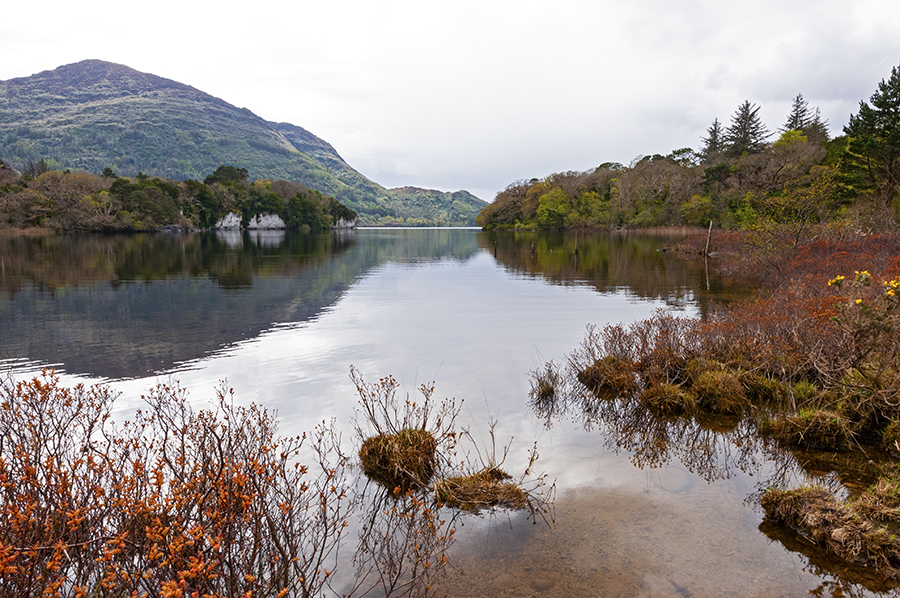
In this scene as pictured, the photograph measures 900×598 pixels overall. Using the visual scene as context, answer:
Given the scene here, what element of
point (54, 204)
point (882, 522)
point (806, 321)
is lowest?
point (882, 522)

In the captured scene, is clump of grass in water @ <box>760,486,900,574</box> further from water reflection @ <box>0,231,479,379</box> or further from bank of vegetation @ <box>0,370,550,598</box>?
water reflection @ <box>0,231,479,379</box>

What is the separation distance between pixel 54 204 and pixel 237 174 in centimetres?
7785

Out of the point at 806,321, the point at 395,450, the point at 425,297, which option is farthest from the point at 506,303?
the point at 395,450

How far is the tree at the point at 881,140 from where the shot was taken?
141ft

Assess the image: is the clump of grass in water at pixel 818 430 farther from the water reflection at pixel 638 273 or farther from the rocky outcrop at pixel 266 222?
the rocky outcrop at pixel 266 222

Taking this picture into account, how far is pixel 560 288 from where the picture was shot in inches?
1297

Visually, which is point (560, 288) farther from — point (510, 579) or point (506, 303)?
point (510, 579)

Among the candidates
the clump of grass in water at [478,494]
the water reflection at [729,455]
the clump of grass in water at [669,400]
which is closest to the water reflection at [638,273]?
the clump of grass in water at [669,400]

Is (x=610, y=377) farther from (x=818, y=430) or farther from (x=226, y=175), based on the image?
(x=226, y=175)

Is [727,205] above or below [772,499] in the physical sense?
above

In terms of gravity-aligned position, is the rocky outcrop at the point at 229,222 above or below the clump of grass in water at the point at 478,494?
above

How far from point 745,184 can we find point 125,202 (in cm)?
11845

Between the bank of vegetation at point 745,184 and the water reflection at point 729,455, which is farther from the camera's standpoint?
the bank of vegetation at point 745,184

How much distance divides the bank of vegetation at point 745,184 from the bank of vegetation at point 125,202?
2997 inches
